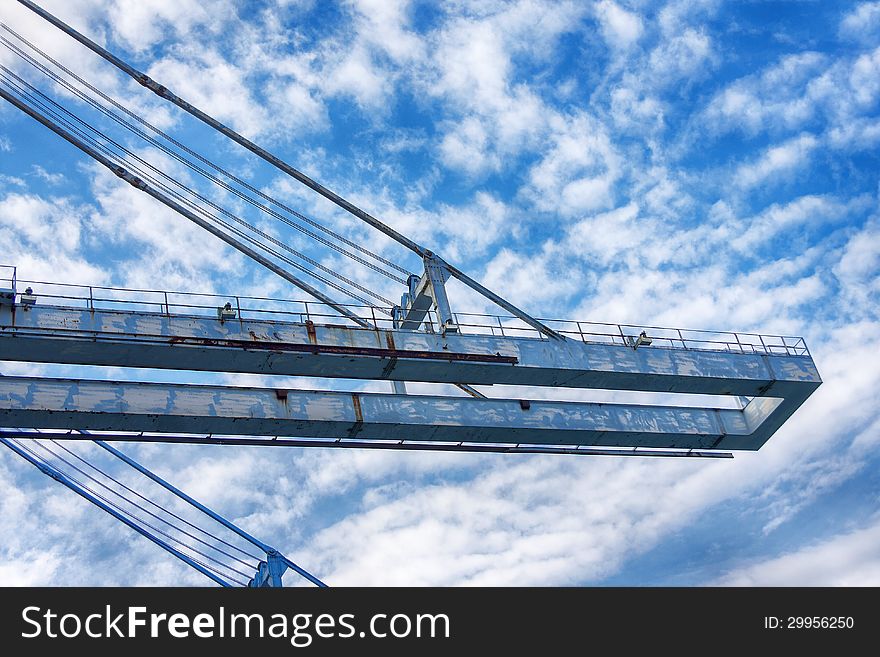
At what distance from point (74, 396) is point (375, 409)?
5.11m

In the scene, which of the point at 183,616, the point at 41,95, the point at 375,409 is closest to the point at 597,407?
the point at 375,409

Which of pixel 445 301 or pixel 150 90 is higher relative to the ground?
pixel 150 90

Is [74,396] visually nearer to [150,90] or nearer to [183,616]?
[183,616]

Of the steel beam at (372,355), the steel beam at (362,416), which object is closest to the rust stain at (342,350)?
the steel beam at (372,355)

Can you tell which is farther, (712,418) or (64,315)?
(712,418)

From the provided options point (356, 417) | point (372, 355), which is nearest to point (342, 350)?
point (372, 355)

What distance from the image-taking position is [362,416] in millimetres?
16156

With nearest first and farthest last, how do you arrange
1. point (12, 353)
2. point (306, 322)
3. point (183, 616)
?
point (183, 616) < point (12, 353) < point (306, 322)

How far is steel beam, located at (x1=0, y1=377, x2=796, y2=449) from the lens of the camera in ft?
47.4

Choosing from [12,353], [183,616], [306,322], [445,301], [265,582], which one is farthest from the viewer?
[265,582]

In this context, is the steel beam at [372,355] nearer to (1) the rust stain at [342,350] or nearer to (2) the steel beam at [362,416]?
(1) the rust stain at [342,350]

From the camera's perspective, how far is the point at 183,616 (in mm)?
10734

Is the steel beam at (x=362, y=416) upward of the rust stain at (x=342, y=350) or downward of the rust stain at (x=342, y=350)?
downward

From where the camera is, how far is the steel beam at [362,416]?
14.5 m
